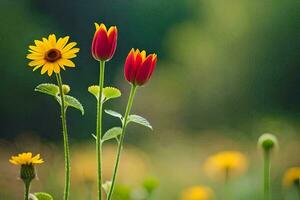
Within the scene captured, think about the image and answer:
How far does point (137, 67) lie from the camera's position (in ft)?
2.38

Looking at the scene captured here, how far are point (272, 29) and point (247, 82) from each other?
44 cm

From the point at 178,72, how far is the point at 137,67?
2483 millimetres

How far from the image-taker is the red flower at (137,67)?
0.72 meters

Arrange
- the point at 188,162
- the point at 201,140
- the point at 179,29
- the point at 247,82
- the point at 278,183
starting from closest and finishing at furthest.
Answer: the point at 278,183 → the point at 188,162 → the point at 201,140 → the point at 247,82 → the point at 179,29

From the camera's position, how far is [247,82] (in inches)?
117

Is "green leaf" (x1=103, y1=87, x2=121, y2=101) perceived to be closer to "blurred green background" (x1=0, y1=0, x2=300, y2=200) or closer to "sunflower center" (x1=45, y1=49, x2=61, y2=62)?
"sunflower center" (x1=45, y1=49, x2=61, y2=62)

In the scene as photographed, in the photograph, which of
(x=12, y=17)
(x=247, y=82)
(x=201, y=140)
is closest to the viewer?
(x=201, y=140)

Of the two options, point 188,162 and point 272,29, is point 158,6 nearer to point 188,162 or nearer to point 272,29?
point 272,29

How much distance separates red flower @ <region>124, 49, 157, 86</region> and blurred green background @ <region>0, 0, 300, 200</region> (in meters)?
1.63

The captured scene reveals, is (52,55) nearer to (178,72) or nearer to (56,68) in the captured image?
(56,68)

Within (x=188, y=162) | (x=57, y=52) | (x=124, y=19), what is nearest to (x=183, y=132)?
(x=188, y=162)

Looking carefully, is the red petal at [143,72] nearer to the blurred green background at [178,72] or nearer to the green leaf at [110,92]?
the green leaf at [110,92]

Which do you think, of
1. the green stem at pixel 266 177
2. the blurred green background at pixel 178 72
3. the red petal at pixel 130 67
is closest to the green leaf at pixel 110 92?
the red petal at pixel 130 67

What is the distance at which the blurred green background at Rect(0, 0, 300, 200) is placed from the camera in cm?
264
